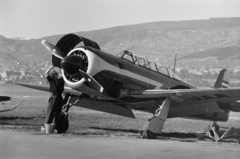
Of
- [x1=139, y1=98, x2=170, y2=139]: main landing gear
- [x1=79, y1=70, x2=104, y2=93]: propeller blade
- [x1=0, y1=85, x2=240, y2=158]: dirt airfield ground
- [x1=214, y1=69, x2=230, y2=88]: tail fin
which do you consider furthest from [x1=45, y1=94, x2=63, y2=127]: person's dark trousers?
[x1=214, y1=69, x2=230, y2=88]: tail fin

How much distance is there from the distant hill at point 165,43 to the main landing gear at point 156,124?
140416mm

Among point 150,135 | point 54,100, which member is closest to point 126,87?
point 150,135

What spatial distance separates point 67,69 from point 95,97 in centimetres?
161

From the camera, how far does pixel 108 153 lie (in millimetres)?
7770

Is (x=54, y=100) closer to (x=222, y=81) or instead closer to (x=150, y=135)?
(x=150, y=135)

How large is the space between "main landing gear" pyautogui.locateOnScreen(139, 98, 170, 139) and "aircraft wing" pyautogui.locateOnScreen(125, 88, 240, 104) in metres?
0.32

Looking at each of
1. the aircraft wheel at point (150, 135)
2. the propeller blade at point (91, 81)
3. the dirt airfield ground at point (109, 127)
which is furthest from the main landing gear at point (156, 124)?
the propeller blade at point (91, 81)

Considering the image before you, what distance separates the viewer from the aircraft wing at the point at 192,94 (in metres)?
11.9

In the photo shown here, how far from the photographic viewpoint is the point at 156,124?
11930 millimetres

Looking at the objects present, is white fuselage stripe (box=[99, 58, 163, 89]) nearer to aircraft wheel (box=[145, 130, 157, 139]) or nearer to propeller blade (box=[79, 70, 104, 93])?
propeller blade (box=[79, 70, 104, 93])

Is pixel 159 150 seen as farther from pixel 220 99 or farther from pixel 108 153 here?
pixel 220 99

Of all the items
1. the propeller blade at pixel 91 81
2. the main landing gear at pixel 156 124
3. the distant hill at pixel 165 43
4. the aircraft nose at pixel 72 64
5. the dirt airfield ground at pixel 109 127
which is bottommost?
the dirt airfield ground at pixel 109 127

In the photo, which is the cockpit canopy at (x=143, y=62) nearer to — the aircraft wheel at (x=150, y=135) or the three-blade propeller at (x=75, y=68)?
the three-blade propeller at (x=75, y=68)

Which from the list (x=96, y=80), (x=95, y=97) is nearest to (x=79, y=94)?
(x=95, y=97)
